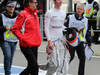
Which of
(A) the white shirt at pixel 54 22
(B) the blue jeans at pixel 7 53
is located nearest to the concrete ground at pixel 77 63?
(B) the blue jeans at pixel 7 53

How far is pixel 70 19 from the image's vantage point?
688cm

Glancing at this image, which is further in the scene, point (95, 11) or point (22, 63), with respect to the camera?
point (95, 11)

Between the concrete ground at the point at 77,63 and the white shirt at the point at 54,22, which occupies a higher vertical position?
the white shirt at the point at 54,22

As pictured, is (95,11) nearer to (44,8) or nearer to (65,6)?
(65,6)

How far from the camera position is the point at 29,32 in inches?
219

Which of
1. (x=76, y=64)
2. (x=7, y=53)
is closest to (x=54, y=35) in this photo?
(x=7, y=53)

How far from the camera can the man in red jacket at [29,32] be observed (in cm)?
552

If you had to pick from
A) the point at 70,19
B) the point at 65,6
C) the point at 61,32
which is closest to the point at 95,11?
the point at 65,6

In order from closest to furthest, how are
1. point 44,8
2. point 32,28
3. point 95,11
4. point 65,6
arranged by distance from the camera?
1. point 32,28
2. point 95,11
3. point 65,6
4. point 44,8

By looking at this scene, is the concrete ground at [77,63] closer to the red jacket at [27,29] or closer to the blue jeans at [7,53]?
the blue jeans at [7,53]

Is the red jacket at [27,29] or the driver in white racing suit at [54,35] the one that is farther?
the driver in white racing suit at [54,35]

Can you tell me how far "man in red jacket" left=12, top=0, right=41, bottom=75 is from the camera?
5523 millimetres

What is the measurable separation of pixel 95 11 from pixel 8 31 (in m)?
6.05

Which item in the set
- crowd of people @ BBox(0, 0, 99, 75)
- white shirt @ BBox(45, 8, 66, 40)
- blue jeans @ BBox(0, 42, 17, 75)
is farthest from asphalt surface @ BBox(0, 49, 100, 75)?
white shirt @ BBox(45, 8, 66, 40)
